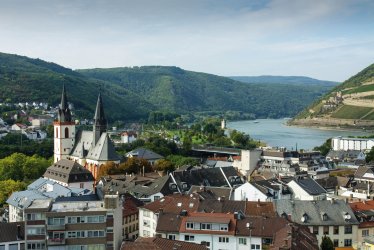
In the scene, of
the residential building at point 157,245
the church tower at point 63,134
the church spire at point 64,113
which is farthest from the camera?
the church spire at point 64,113

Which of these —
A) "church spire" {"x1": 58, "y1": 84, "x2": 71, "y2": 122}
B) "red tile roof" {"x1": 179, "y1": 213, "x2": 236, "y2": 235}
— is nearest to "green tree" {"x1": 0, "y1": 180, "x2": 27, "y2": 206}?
"church spire" {"x1": 58, "y1": 84, "x2": 71, "y2": 122}

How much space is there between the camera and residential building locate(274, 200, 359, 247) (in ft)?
89.0

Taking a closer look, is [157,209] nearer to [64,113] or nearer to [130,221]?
[130,221]

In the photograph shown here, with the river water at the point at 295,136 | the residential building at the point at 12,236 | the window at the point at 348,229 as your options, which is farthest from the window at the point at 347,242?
the river water at the point at 295,136

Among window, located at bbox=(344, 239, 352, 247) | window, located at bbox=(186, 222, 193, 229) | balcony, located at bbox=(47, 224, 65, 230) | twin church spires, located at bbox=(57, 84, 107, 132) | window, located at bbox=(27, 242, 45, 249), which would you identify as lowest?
window, located at bbox=(344, 239, 352, 247)

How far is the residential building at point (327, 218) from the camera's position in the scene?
27.1m

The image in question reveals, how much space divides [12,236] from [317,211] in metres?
14.5

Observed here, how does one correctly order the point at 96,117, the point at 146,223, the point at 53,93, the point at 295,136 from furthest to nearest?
the point at 53,93 → the point at 295,136 → the point at 96,117 → the point at 146,223

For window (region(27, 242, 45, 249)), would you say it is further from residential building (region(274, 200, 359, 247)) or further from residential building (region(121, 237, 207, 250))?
residential building (region(274, 200, 359, 247))

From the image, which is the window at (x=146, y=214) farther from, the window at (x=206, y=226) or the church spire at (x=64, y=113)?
the church spire at (x=64, y=113)

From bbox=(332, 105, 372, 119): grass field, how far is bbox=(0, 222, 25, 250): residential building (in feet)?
478

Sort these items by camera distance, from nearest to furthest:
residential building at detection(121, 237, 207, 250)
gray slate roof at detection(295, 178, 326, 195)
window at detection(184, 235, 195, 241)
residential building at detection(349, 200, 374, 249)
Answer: residential building at detection(121, 237, 207, 250) → window at detection(184, 235, 195, 241) → residential building at detection(349, 200, 374, 249) → gray slate roof at detection(295, 178, 326, 195)

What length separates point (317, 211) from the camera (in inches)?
1097

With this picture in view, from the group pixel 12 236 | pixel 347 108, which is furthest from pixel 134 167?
pixel 347 108
